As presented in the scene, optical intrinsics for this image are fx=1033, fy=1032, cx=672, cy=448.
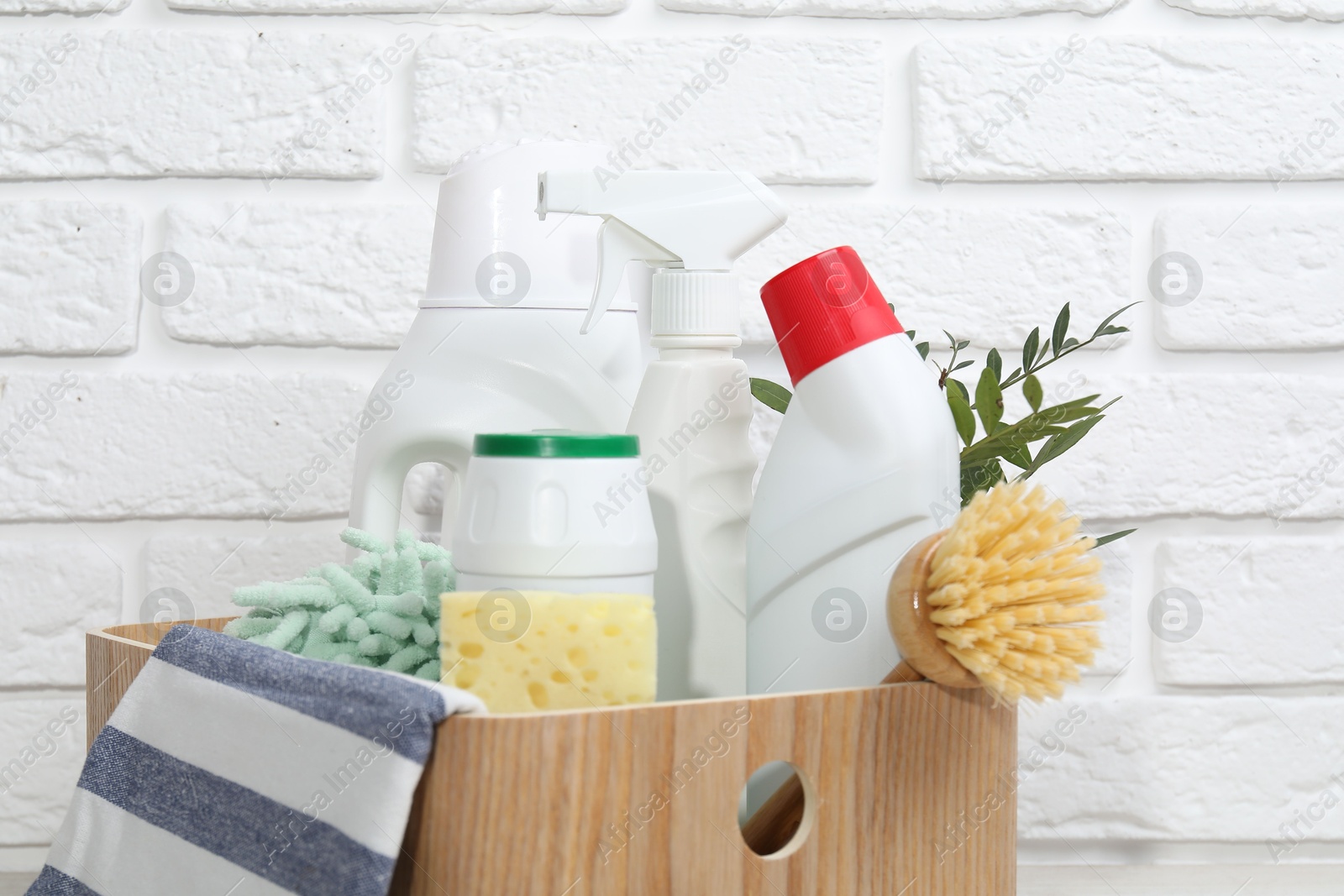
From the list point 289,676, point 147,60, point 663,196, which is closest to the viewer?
point 289,676

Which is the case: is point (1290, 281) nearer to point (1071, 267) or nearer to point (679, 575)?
point (1071, 267)

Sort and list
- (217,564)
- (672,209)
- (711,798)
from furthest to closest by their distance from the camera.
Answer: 1. (217,564)
2. (672,209)
3. (711,798)

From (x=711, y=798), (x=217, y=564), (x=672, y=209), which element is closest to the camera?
(x=711, y=798)

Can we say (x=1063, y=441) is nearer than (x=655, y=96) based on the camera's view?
Yes

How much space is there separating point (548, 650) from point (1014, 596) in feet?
0.48

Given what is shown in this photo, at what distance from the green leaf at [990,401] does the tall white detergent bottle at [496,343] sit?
0.16 meters

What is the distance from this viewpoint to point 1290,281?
0.63 metres

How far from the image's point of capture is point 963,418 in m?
0.45

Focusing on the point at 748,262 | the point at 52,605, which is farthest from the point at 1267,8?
the point at 52,605

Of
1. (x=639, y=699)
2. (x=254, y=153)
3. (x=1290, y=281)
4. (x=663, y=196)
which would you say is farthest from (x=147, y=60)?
(x=1290, y=281)

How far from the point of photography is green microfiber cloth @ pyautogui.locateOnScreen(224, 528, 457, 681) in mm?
382

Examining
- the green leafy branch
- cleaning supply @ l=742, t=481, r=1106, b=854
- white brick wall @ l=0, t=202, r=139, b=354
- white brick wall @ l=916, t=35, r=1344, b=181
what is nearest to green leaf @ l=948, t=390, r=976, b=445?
the green leafy branch

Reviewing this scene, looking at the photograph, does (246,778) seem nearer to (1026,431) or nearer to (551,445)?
(551,445)

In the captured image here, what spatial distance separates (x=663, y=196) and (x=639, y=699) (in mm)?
211
